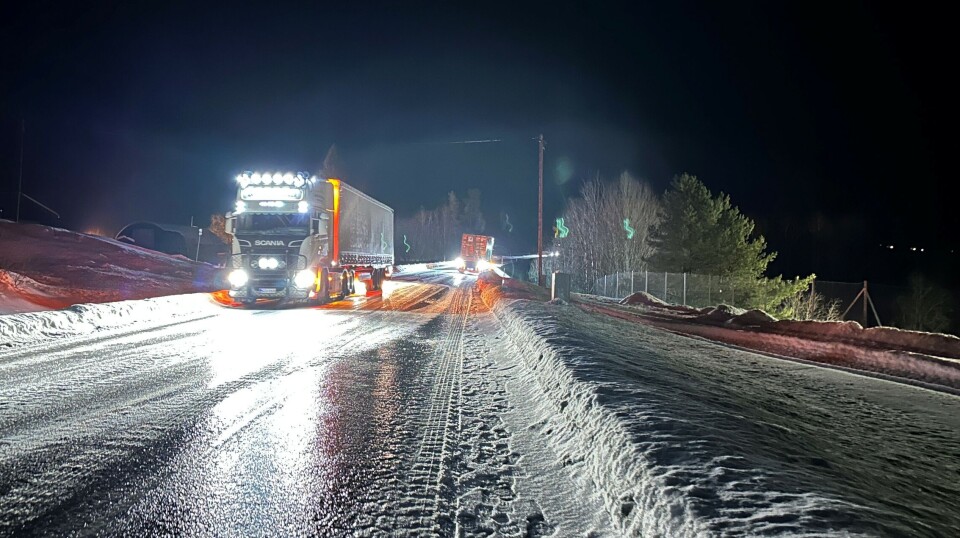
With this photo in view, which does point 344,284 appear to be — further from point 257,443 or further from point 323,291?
point 257,443

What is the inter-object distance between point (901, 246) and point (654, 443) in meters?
103

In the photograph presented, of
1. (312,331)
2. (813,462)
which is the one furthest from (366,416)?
A: (312,331)

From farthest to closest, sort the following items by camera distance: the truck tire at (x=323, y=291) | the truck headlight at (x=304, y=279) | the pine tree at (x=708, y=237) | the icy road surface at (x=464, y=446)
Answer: the pine tree at (x=708, y=237) < the truck tire at (x=323, y=291) < the truck headlight at (x=304, y=279) < the icy road surface at (x=464, y=446)

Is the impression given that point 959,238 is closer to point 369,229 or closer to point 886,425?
point 369,229

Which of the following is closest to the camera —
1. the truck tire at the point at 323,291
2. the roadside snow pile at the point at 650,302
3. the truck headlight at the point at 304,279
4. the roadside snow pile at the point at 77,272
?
the truck headlight at the point at 304,279

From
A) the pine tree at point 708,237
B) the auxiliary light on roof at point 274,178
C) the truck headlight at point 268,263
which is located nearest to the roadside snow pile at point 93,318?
the truck headlight at point 268,263

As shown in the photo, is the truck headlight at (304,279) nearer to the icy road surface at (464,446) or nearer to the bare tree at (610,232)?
the icy road surface at (464,446)

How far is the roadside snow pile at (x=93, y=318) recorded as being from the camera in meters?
10.9

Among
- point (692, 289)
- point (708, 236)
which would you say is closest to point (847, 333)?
point (692, 289)

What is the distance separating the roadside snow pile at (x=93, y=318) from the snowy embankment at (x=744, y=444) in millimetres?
9523

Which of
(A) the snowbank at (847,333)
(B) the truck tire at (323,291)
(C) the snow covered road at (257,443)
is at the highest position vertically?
(B) the truck tire at (323,291)

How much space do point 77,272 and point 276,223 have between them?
16.0m

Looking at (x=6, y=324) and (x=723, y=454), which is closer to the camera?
(x=723, y=454)

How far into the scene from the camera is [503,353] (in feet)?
34.2
